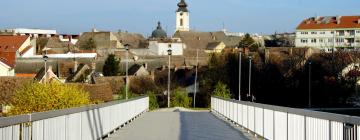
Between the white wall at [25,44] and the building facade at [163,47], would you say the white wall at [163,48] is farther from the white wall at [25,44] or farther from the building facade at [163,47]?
the white wall at [25,44]

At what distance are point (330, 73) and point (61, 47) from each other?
8312 cm

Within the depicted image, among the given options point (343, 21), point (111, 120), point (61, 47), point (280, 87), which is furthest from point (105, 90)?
point (343, 21)

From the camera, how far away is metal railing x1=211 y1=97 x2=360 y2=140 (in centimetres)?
986

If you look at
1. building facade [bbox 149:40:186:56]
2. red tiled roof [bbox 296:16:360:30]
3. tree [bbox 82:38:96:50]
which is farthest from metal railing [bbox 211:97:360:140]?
red tiled roof [bbox 296:16:360:30]

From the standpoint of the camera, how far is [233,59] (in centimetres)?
9431

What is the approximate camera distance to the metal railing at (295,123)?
32.3 ft

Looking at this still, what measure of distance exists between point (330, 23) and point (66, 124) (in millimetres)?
165934

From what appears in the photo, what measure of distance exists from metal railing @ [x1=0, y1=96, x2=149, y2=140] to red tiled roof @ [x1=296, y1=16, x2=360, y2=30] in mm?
152833

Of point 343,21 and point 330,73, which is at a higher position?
point 343,21

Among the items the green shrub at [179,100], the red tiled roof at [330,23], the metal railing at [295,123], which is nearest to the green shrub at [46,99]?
the metal railing at [295,123]

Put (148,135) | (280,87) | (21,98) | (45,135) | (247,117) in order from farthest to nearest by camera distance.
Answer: (280,87)
(21,98)
(247,117)
(148,135)
(45,135)

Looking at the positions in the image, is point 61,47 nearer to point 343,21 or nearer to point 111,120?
point 343,21

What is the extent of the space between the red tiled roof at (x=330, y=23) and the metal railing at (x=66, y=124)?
152833 millimetres

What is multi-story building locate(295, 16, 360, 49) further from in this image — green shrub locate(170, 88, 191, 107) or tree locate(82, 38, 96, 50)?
green shrub locate(170, 88, 191, 107)
